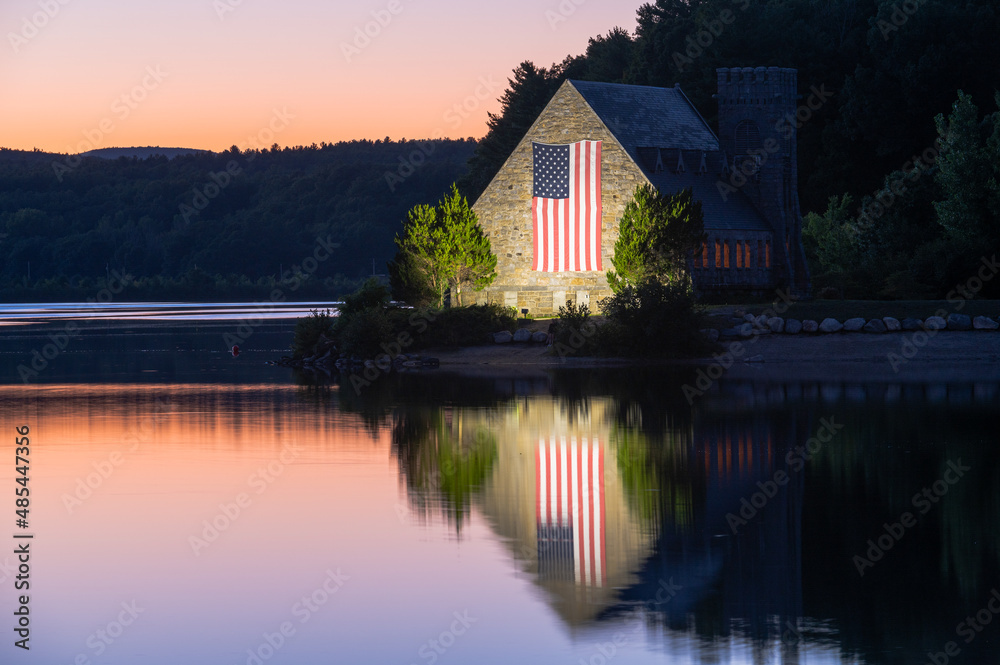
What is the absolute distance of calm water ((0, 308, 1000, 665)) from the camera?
1201 cm

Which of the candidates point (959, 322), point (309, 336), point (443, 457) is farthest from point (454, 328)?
point (443, 457)

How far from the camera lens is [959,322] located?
48094 mm

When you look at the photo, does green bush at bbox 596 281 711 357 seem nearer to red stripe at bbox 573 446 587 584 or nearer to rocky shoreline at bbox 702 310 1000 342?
rocky shoreline at bbox 702 310 1000 342

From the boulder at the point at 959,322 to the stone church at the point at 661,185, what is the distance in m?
12.6

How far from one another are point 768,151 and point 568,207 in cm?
996

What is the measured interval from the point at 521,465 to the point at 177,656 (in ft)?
36.1

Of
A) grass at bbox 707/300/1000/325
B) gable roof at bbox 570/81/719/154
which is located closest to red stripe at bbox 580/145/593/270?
A: gable roof at bbox 570/81/719/154

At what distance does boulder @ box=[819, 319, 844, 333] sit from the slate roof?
38.1 feet

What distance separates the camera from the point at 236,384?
4116 centimetres

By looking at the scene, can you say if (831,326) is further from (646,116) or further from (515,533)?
(515,533)

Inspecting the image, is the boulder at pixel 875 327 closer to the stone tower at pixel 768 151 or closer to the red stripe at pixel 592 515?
the stone tower at pixel 768 151

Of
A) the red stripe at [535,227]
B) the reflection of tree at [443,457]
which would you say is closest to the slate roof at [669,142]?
the red stripe at [535,227]

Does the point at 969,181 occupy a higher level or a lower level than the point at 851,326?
higher

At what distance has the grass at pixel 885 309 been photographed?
49.7m
